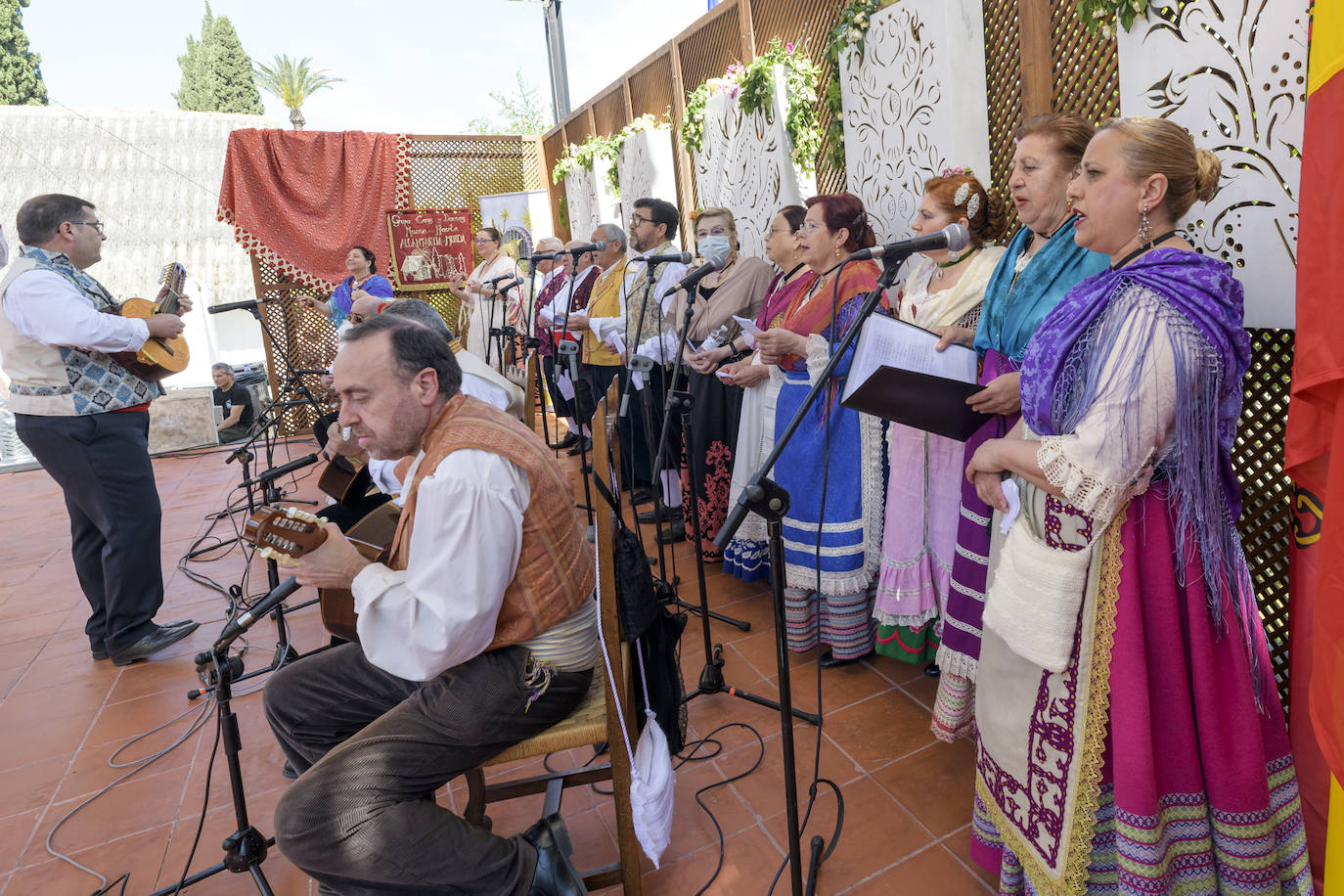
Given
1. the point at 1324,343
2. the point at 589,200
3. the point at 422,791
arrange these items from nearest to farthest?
the point at 1324,343 → the point at 422,791 → the point at 589,200

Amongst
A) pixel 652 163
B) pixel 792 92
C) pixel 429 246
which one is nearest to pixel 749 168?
pixel 792 92

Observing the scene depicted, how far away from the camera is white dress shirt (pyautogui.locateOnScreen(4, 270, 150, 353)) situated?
9.90 feet

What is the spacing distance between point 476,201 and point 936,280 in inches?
327

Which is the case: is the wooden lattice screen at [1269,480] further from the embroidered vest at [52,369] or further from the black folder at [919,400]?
the embroidered vest at [52,369]

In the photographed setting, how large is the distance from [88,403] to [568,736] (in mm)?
2718

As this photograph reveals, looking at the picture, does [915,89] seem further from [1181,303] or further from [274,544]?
[274,544]

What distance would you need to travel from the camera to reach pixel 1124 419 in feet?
4.41

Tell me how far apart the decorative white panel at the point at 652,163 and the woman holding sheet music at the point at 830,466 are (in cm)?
324

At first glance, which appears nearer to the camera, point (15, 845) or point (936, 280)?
point (15, 845)

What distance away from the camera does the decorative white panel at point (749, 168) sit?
14.1ft

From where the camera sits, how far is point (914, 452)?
2.54 metres

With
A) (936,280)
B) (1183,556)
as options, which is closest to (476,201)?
(936,280)

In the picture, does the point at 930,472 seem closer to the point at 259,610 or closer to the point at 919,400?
the point at 919,400

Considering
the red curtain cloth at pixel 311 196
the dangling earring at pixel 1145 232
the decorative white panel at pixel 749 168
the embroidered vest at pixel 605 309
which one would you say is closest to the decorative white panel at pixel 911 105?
the decorative white panel at pixel 749 168
